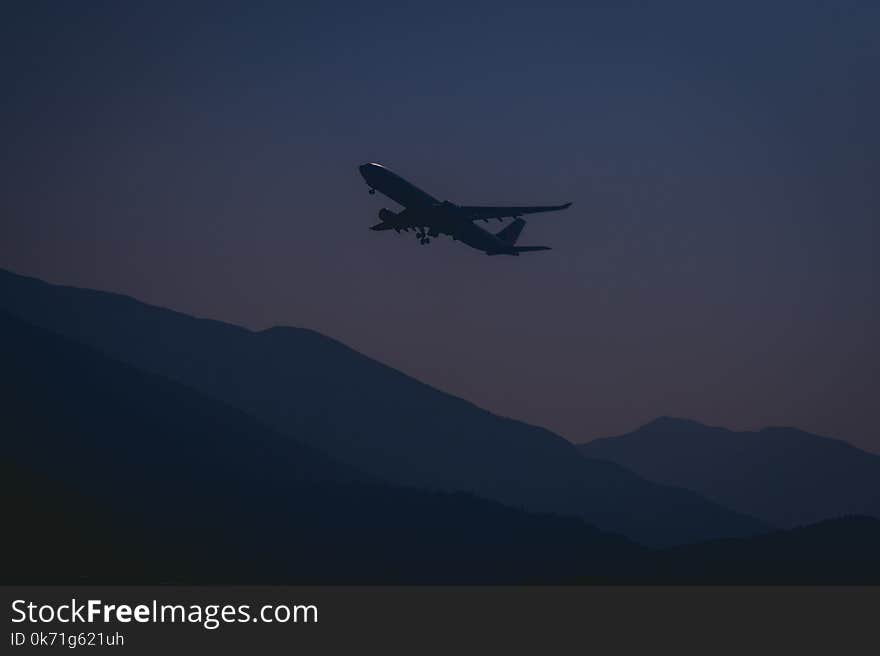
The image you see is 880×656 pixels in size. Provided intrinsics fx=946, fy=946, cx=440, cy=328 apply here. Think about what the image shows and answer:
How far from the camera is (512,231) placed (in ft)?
475

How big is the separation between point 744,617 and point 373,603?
164 ft

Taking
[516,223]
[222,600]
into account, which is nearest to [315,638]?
[222,600]

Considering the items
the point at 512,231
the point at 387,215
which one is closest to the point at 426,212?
the point at 387,215

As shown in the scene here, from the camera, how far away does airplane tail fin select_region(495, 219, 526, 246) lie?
143875mm

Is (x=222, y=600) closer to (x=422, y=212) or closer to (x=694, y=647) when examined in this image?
(x=422, y=212)

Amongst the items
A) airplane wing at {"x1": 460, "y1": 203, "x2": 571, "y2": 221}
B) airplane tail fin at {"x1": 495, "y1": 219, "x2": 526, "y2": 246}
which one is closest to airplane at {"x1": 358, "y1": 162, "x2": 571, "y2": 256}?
airplane wing at {"x1": 460, "y1": 203, "x2": 571, "y2": 221}

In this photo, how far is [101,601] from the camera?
74.9 metres

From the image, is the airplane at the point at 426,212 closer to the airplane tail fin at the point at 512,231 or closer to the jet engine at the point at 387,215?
the jet engine at the point at 387,215

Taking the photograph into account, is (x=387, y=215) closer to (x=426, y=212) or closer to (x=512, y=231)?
(x=426, y=212)

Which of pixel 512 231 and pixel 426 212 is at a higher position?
pixel 512 231

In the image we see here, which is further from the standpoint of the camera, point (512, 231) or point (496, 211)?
point (512, 231)

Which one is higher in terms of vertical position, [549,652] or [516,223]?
[516,223]

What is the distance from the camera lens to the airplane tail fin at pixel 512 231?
472 feet

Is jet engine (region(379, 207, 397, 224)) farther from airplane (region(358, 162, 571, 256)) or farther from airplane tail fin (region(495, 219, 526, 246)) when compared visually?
airplane tail fin (region(495, 219, 526, 246))
